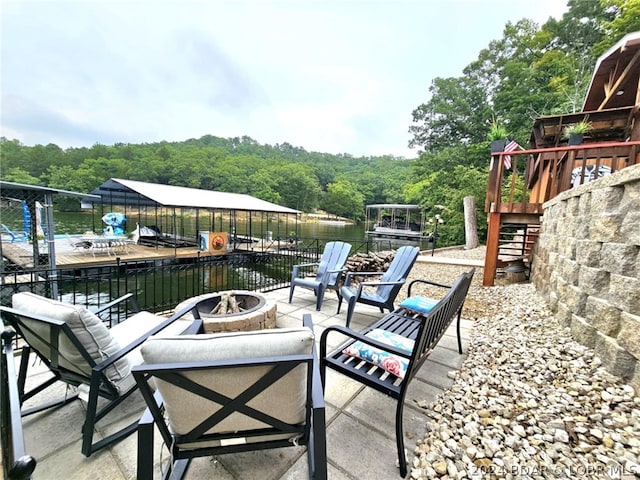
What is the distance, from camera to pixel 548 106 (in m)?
13.8

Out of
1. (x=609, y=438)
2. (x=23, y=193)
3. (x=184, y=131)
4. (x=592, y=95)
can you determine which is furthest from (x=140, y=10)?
(x=184, y=131)

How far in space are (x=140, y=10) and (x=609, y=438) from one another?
9596mm

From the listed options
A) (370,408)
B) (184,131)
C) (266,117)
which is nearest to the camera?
(370,408)

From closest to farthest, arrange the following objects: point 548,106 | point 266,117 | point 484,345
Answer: point 484,345 → point 548,106 → point 266,117

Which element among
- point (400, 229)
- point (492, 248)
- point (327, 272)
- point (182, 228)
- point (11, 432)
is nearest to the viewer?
point (11, 432)

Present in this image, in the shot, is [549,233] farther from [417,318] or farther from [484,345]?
[417,318]

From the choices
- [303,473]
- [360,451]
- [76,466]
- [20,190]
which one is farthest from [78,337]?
[20,190]

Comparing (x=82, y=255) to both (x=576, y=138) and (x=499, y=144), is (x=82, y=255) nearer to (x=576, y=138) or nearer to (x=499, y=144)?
(x=499, y=144)

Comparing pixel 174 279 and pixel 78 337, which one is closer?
pixel 78 337

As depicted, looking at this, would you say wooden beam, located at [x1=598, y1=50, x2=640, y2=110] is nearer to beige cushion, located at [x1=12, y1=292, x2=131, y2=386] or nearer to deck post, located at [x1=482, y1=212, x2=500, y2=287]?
deck post, located at [x1=482, y1=212, x2=500, y2=287]

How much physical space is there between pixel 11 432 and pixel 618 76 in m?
9.12

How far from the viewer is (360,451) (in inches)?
53.5

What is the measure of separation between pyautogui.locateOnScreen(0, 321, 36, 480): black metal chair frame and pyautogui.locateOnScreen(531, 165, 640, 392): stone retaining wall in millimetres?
2437

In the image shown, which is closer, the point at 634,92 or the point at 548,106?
the point at 634,92
